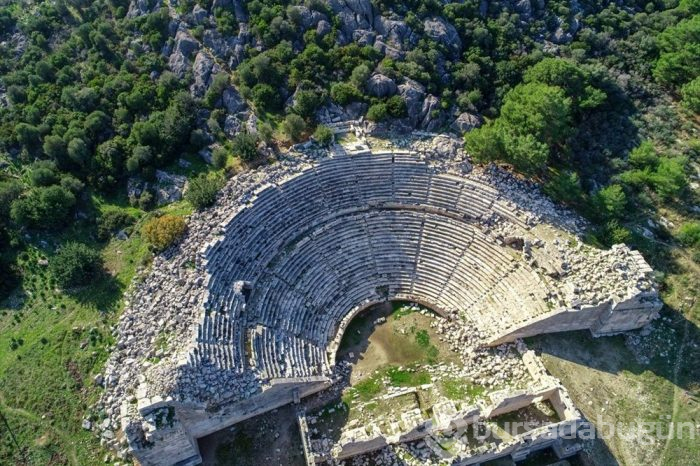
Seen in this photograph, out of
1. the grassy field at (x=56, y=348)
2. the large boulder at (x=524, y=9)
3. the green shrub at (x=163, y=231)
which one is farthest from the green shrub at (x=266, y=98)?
the large boulder at (x=524, y=9)

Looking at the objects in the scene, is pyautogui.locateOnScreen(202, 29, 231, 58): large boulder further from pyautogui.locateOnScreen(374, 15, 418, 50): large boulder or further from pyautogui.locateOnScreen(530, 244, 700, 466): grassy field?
pyautogui.locateOnScreen(530, 244, 700, 466): grassy field

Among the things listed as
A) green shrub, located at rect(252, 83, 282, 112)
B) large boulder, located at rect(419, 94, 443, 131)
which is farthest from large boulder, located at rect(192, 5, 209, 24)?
large boulder, located at rect(419, 94, 443, 131)

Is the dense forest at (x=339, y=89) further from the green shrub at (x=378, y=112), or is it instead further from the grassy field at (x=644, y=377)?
the grassy field at (x=644, y=377)

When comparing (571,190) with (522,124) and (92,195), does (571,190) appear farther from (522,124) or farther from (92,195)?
(92,195)

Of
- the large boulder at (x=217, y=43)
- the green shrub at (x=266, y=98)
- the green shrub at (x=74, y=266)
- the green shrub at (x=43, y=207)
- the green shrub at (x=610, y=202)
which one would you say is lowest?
the green shrub at (x=610, y=202)

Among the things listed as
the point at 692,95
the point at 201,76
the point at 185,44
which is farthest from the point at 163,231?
the point at 692,95

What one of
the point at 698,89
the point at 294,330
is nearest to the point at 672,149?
the point at 698,89
